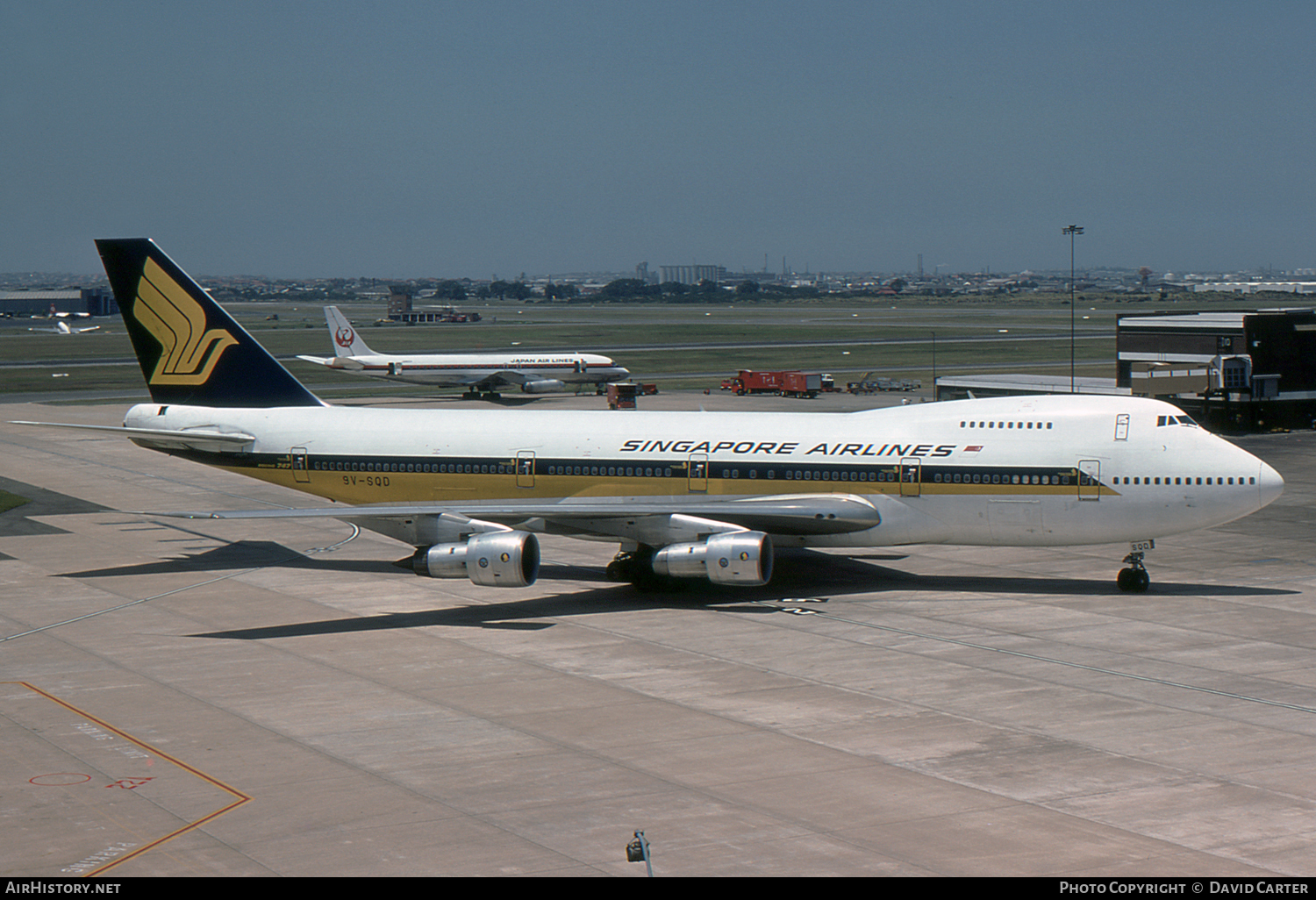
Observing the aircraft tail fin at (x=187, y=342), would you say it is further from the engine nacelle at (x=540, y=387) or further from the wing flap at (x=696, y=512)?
the engine nacelle at (x=540, y=387)

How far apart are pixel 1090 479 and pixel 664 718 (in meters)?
15.9

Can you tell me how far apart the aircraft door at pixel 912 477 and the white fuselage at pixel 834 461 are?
35 mm

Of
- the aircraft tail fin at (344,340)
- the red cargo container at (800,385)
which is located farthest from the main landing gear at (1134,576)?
the aircraft tail fin at (344,340)

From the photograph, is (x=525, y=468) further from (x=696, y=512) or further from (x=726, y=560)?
(x=726, y=560)

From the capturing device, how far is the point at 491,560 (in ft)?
118

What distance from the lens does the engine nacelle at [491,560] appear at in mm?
35812

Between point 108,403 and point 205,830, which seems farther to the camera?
point 108,403

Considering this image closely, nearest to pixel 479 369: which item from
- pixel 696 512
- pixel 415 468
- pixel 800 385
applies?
pixel 800 385

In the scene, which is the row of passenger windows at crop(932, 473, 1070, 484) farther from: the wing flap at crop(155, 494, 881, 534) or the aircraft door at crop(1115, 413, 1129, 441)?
the wing flap at crop(155, 494, 881, 534)

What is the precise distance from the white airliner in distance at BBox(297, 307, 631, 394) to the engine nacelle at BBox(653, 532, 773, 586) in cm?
7491

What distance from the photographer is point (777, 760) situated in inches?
952
